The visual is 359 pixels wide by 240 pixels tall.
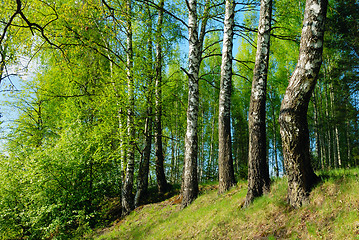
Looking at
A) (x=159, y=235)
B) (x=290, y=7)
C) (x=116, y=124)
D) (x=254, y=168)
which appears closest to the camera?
(x=254, y=168)

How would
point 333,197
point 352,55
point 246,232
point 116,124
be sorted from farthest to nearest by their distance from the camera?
point 352,55, point 116,124, point 246,232, point 333,197

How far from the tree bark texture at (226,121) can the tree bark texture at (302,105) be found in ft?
9.66

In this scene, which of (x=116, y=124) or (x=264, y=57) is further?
(x=116, y=124)

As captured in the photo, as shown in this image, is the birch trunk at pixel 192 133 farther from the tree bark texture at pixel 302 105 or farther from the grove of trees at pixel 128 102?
the tree bark texture at pixel 302 105

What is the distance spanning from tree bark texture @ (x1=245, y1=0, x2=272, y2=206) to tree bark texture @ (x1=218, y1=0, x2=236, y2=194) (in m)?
1.84

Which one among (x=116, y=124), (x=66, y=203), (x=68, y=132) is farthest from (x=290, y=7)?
(x=66, y=203)

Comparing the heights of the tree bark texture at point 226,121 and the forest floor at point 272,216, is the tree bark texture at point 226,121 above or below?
above

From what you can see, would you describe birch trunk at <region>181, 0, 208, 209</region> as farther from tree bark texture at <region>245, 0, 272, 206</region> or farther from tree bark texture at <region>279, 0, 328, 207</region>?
tree bark texture at <region>279, 0, 328, 207</region>

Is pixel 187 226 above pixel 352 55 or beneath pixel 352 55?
beneath

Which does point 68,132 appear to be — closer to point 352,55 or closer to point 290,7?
point 290,7

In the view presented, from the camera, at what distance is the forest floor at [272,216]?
3.70m

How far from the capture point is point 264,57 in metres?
5.91

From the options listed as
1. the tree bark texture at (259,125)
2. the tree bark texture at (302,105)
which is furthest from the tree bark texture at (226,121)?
the tree bark texture at (302,105)

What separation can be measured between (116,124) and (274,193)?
7.45 meters
